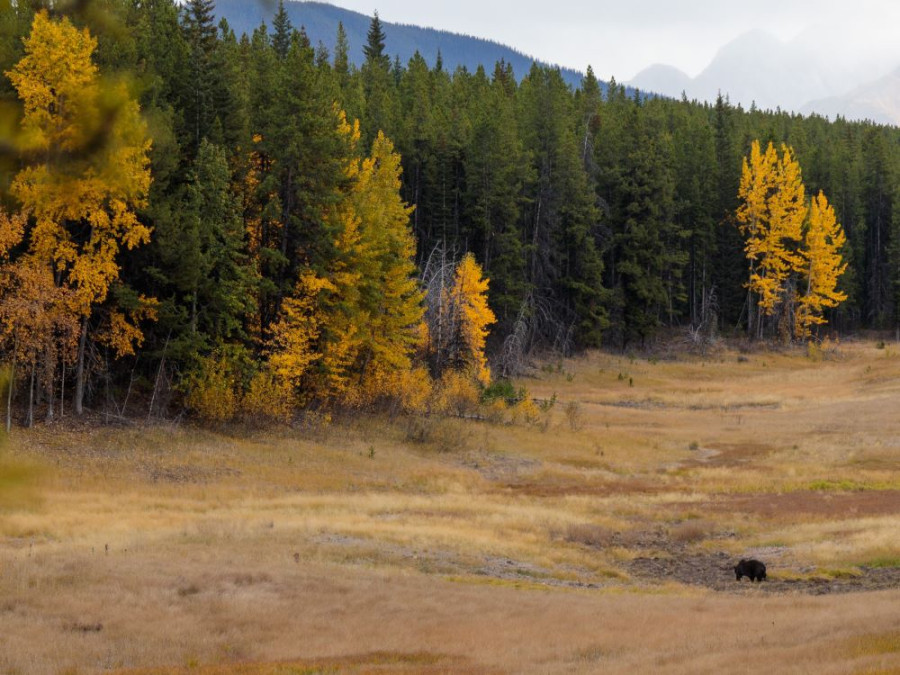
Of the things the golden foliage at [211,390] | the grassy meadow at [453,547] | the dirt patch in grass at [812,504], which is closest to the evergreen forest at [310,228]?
the golden foliage at [211,390]

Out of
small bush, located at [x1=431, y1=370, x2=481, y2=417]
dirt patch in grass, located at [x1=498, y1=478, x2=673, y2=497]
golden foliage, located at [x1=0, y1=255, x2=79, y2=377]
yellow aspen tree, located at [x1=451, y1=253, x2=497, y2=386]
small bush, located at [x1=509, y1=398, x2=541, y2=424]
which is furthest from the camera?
yellow aspen tree, located at [x1=451, y1=253, x2=497, y2=386]

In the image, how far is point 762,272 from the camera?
3447 inches

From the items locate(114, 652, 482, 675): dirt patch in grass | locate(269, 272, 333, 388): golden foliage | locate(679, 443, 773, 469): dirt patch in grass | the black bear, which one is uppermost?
locate(269, 272, 333, 388): golden foliage

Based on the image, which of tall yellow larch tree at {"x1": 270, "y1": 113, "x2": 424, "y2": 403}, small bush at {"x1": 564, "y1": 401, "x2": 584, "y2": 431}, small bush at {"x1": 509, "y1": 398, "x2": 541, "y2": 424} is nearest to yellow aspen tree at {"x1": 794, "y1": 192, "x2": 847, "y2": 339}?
small bush at {"x1": 564, "y1": 401, "x2": 584, "y2": 431}

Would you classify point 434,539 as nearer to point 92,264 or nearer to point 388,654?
point 388,654

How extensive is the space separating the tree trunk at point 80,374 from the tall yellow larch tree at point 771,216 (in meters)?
62.2

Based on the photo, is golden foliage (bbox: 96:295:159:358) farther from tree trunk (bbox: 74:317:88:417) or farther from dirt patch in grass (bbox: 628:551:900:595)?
dirt patch in grass (bbox: 628:551:900:595)

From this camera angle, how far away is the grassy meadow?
12.7 m

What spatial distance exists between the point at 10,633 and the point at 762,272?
84.3 meters

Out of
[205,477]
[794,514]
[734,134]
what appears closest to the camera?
[794,514]

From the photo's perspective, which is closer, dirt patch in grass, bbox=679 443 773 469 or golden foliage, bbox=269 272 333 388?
golden foliage, bbox=269 272 333 388

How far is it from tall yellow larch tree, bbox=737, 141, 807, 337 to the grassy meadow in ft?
105

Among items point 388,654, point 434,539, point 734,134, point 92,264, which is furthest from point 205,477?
point 734,134

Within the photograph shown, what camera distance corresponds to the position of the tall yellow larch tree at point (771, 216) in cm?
8019
